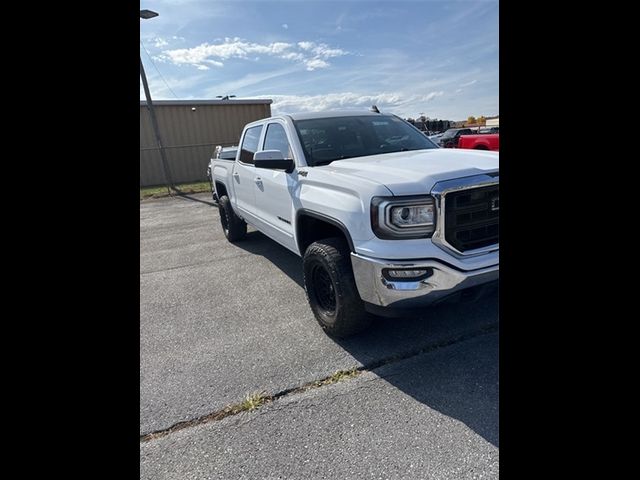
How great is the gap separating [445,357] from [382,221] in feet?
3.94

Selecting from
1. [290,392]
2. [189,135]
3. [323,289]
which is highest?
[189,135]

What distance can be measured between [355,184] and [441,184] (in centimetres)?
58

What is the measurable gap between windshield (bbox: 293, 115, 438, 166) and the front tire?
100 cm

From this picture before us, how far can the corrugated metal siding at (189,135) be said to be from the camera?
57.5 feet

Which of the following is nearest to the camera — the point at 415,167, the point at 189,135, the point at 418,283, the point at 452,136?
the point at 418,283

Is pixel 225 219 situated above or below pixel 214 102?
below

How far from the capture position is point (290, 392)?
251cm

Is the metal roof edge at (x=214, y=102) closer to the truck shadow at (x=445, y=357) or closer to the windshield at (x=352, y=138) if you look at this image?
the windshield at (x=352, y=138)

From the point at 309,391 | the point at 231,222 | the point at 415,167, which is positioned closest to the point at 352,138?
the point at 415,167

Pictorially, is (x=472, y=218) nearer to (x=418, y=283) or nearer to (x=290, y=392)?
(x=418, y=283)

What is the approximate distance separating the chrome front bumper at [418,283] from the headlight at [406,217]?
0.63 ft
